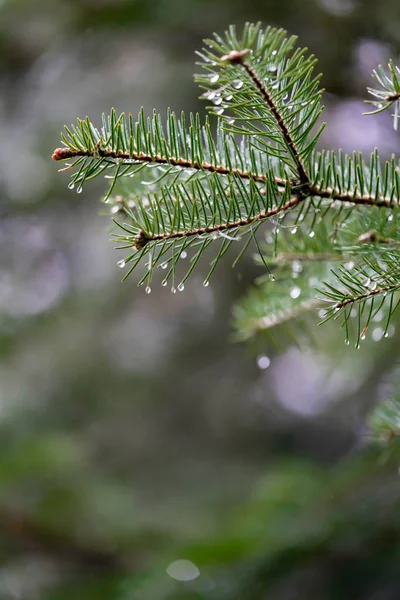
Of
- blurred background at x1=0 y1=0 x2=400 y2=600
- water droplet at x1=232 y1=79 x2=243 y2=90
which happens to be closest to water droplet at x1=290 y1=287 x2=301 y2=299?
blurred background at x1=0 y1=0 x2=400 y2=600

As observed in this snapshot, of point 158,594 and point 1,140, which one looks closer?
point 158,594

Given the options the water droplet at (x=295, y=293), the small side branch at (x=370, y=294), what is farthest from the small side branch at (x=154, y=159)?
the water droplet at (x=295, y=293)

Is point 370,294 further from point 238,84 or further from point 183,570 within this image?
point 183,570

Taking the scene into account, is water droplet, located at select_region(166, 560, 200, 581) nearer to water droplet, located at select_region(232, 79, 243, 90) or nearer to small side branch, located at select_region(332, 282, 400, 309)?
small side branch, located at select_region(332, 282, 400, 309)

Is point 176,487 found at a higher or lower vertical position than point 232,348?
lower

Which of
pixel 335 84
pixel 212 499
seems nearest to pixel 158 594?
pixel 212 499

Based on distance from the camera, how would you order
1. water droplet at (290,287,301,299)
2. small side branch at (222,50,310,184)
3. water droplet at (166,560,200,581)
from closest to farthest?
small side branch at (222,50,310,184) < water droplet at (290,287,301,299) < water droplet at (166,560,200,581)

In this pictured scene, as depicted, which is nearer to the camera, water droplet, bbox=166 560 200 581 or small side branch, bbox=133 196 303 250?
small side branch, bbox=133 196 303 250

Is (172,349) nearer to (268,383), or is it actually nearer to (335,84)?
(268,383)
